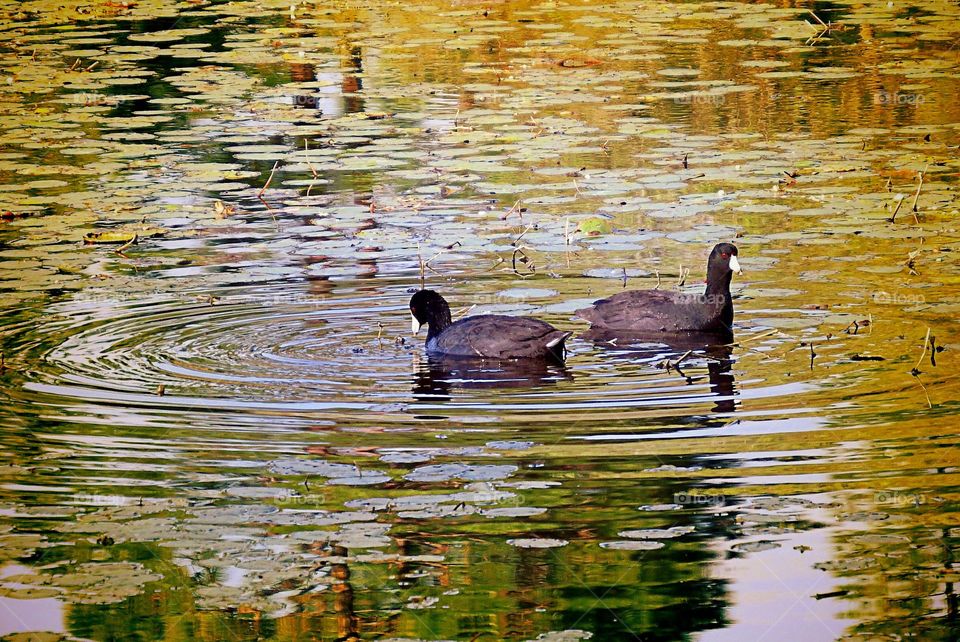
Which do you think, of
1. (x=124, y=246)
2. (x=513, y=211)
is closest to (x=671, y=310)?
(x=513, y=211)

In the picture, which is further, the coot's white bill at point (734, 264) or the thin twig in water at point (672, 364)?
the coot's white bill at point (734, 264)

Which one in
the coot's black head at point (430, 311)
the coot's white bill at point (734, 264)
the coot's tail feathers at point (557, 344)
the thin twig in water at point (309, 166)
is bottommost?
the coot's tail feathers at point (557, 344)

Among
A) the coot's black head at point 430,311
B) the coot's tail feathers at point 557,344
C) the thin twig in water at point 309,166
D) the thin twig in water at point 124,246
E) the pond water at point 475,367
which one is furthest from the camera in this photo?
the thin twig in water at point 309,166

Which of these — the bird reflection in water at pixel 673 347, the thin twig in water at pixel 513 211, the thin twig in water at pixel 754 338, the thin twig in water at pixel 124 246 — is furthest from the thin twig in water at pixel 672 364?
the thin twig in water at pixel 124 246

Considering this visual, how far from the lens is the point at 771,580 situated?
17.9 feet

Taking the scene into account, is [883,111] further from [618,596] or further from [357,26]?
[618,596]

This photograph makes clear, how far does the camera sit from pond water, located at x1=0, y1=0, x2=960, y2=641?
5.45 meters

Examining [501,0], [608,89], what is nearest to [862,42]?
[608,89]

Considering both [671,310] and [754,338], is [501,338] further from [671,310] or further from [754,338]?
[754,338]

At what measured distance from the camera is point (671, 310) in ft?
30.5

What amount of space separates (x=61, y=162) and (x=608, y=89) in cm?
573

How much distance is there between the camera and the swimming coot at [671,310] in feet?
30.0

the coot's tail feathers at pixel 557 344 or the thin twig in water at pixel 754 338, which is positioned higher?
the coot's tail feathers at pixel 557 344

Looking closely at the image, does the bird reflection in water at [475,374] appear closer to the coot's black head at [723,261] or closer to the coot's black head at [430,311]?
the coot's black head at [430,311]
